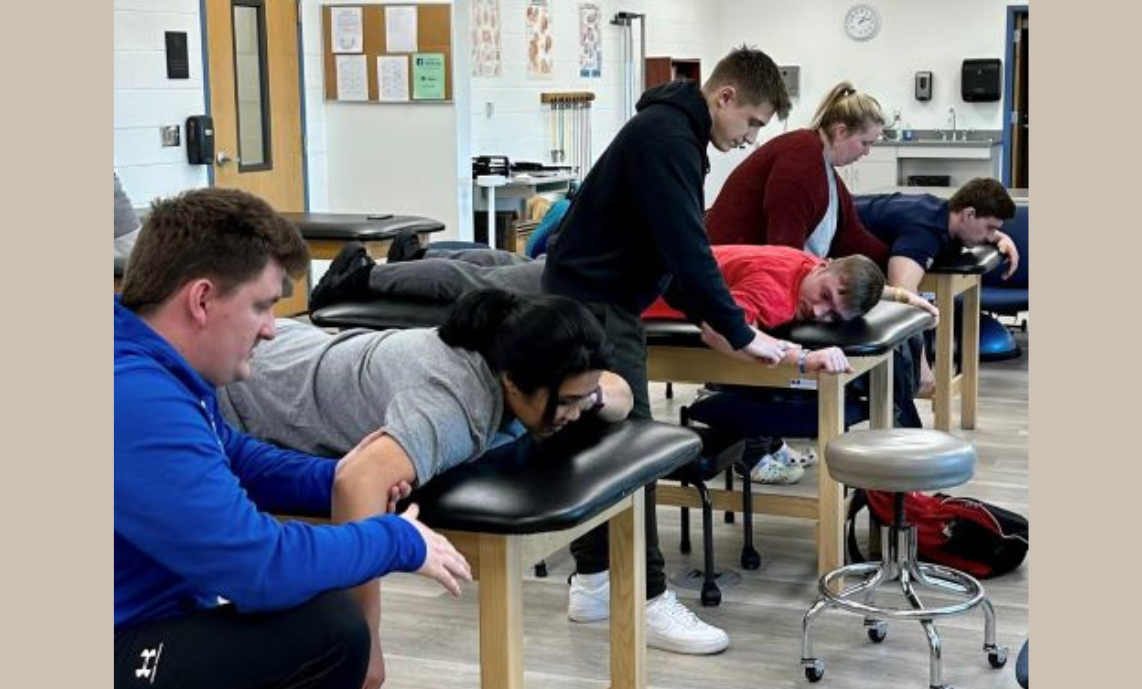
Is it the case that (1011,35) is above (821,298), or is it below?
above

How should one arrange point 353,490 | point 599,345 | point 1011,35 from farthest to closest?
point 1011,35, point 599,345, point 353,490

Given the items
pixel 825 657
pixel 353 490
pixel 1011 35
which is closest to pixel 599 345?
pixel 353 490

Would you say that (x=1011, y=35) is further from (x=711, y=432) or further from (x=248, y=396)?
(x=248, y=396)

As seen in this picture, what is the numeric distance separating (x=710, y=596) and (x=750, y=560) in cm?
30

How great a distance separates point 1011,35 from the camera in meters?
11.8

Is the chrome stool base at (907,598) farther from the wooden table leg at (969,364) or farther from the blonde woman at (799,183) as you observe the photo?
the wooden table leg at (969,364)

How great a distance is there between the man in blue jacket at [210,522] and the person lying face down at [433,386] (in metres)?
0.30

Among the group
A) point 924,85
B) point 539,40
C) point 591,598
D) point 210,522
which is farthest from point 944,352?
point 924,85

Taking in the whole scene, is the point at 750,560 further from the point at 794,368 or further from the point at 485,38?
the point at 485,38

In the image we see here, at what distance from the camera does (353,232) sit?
227 inches

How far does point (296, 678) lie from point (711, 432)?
1984 millimetres

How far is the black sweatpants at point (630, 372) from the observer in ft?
10.6

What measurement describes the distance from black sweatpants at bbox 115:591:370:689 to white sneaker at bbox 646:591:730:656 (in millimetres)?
1421

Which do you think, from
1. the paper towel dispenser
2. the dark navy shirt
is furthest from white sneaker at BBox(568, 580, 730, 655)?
the paper towel dispenser
